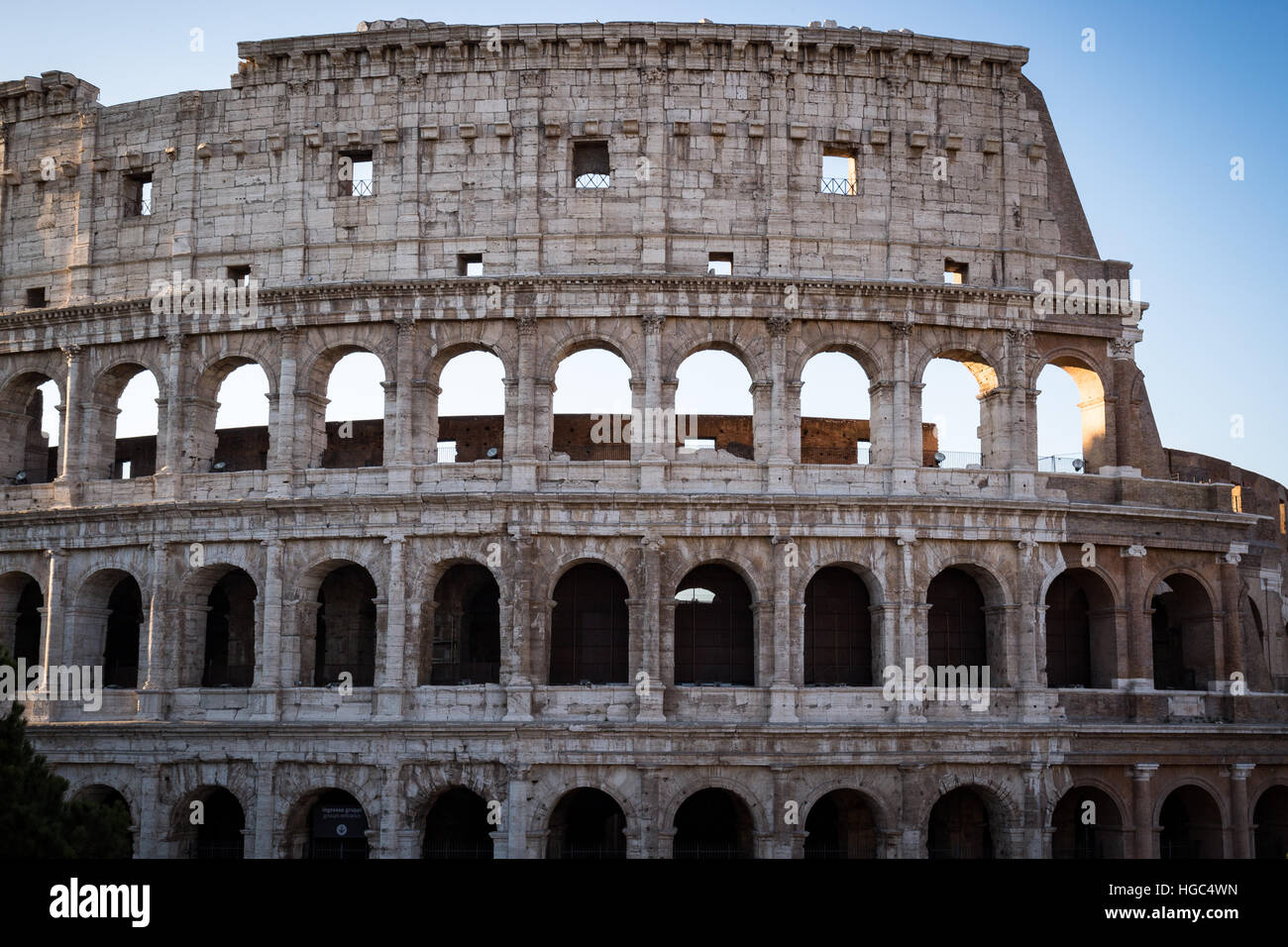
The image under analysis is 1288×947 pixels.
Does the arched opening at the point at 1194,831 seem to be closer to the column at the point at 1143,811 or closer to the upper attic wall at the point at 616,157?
the column at the point at 1143,811

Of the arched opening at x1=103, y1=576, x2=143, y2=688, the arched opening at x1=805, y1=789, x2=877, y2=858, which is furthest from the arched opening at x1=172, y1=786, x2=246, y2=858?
the arched opening at x1=805, y1=789, x2=877, y2=858

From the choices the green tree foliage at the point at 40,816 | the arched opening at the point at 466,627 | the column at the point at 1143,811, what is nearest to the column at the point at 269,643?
the arched opening at the point at 466,627

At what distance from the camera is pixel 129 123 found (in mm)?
28875

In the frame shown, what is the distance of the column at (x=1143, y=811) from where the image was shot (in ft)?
84.6

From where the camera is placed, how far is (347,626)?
2800 cm

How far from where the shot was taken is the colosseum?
2516 centimetres

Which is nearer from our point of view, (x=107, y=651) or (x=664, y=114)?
(x=664, y=114)

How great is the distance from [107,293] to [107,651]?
331 inches

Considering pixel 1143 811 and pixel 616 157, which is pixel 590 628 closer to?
pixel 616 157

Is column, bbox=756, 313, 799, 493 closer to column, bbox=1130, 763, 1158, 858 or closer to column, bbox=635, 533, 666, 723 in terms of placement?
column, bbox=635, 533, 666, 723

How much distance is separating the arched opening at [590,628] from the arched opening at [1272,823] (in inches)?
568

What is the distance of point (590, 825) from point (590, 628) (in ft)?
13.6
